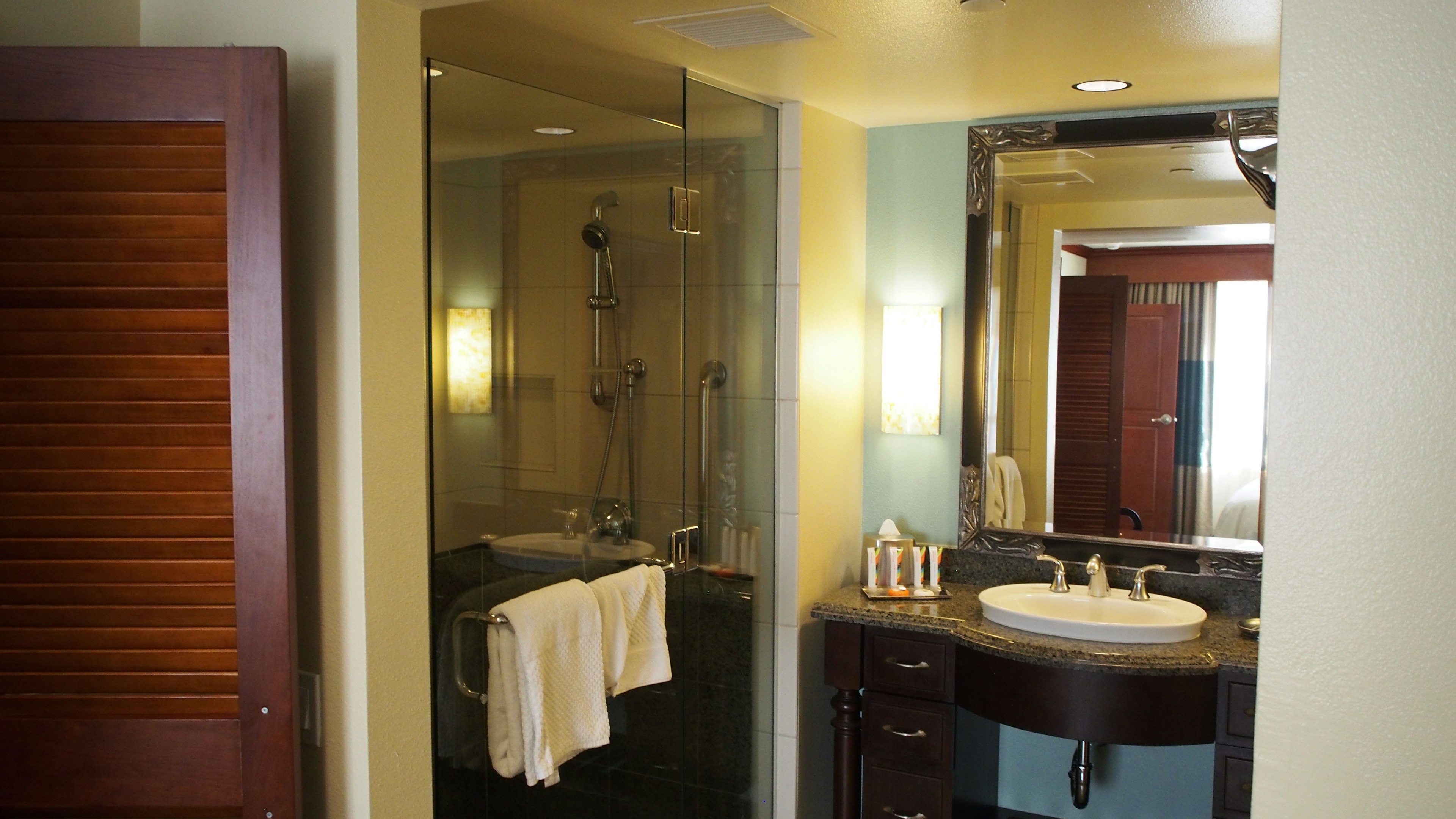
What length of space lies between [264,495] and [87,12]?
91 centimetres

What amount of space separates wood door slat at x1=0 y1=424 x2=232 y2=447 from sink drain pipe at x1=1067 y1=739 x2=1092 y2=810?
2.35 m

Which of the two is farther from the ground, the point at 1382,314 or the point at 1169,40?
the point at 1169,40

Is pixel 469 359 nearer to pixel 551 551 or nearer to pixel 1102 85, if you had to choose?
pixel 551 551

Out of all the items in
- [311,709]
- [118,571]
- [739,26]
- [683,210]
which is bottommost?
[311,709]

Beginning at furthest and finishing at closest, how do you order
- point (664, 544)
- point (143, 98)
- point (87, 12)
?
point (664, 544), point (87, 12), point (143, 98)

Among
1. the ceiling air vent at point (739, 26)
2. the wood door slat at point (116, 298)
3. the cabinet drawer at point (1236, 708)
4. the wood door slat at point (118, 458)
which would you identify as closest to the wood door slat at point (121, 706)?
the wood door slat at point (118, 458)

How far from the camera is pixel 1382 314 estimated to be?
1.04 m

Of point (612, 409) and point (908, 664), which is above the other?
point (612, 409)

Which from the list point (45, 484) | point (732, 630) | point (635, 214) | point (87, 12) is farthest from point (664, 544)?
point (87, 12)

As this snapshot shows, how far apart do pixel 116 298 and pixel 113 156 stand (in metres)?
0.20

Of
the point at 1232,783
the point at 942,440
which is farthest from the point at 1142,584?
the point at 942,440

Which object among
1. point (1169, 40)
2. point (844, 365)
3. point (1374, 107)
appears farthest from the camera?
point (844, 365)

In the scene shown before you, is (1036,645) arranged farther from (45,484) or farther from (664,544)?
(45,484)

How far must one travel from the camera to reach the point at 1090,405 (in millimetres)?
3199
